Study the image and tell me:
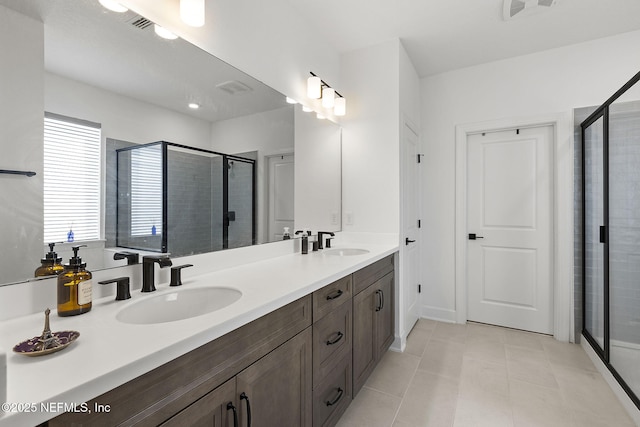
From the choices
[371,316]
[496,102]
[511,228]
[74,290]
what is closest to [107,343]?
[74,290]

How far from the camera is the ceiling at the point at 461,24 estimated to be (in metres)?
2.20

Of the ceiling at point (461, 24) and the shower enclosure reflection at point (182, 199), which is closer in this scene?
the shower enclosure reflection at point (182, 199)

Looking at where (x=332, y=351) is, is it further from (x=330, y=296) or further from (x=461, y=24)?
(x=461, y=24)

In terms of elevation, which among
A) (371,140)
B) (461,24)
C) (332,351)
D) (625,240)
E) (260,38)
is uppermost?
(461,24)

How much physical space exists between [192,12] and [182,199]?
2.69ft

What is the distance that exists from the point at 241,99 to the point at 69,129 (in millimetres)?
899

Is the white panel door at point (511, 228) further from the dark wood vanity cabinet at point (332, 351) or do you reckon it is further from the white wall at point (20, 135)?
the white wall at point (20, 135)

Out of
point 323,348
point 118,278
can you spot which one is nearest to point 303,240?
point 323,348

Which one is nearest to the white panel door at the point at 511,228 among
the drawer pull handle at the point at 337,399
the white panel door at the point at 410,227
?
the white panel door at the point at 410,227

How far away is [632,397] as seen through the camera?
173cm

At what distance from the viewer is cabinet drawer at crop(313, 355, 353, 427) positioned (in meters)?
1.37

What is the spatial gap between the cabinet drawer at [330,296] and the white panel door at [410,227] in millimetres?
1154

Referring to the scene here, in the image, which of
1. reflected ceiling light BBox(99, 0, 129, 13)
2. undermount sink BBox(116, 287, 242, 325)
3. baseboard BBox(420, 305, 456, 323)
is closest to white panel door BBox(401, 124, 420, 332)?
baseboard BBox(420, 305, 456, 323)

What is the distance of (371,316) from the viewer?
6.55 ft
